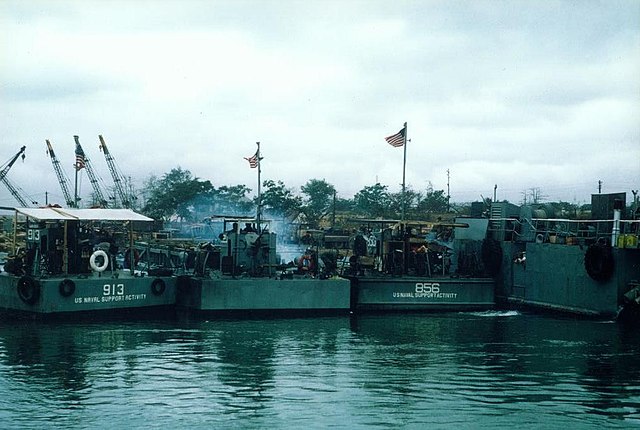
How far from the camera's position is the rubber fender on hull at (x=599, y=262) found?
27.0 metres

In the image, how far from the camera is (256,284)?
2697cm

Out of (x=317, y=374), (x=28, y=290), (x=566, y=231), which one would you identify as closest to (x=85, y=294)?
(x=28, y=290)

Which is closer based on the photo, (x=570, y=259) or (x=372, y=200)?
(x=570, y=259)

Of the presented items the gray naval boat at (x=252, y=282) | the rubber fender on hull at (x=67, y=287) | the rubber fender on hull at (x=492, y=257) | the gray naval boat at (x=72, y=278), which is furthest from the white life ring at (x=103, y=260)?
the rubber fender on hull at (x=492, y=257)

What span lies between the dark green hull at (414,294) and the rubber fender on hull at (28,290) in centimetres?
1078

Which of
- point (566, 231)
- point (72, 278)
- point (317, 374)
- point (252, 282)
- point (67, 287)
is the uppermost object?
point (566, 231)

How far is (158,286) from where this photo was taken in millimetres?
26734

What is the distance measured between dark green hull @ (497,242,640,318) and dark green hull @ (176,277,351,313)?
24.2ft

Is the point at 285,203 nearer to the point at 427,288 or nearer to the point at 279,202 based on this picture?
the point at 279,202

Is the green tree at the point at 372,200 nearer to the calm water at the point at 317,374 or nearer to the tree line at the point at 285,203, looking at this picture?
the tree line at the point at 285,203

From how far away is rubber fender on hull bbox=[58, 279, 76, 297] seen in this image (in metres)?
24.9

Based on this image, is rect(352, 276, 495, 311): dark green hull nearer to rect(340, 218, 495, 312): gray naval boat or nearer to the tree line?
rect(340, 218, 495, 312): gray naval boat

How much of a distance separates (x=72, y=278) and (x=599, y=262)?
17281 millimetres

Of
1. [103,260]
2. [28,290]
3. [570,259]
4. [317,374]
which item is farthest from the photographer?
[570,259]
